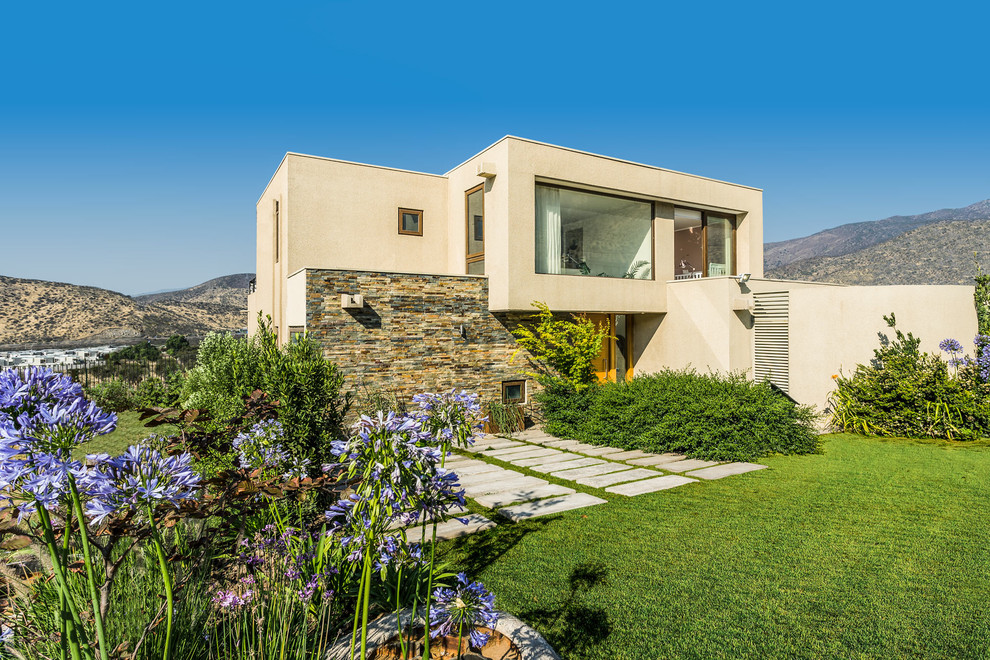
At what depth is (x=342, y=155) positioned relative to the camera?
39.6ft

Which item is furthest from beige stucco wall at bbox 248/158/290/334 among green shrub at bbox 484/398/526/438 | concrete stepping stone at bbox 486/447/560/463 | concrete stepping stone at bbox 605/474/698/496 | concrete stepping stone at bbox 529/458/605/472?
concrete stepping stone at bbox 605/474/698/496

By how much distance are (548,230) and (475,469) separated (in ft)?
19.4

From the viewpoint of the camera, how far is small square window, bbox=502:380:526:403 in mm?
11633

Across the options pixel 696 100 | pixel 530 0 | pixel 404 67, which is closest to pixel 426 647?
pixel 530 0

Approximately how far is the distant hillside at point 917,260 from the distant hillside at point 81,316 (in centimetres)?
5950

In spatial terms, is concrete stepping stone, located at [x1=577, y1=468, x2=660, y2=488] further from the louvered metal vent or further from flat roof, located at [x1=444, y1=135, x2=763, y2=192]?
flat roof, located at [x1=444, y1=135, x2=763, y2=192]

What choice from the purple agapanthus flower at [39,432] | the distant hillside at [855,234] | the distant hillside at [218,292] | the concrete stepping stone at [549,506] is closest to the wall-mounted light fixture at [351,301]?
the concrete stepping stone at [549,506]

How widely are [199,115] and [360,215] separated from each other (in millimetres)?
15418

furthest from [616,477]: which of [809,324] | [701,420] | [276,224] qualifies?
[276,224]

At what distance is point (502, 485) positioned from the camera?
676 cm

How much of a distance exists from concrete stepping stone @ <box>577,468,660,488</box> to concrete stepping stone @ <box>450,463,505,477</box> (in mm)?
1483

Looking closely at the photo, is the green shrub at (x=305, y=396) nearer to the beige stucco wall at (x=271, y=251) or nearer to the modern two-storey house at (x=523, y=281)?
the modern two-storey house at (x=523, y=281)

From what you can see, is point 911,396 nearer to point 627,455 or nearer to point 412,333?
point 627,455

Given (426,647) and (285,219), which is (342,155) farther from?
(426,647)
